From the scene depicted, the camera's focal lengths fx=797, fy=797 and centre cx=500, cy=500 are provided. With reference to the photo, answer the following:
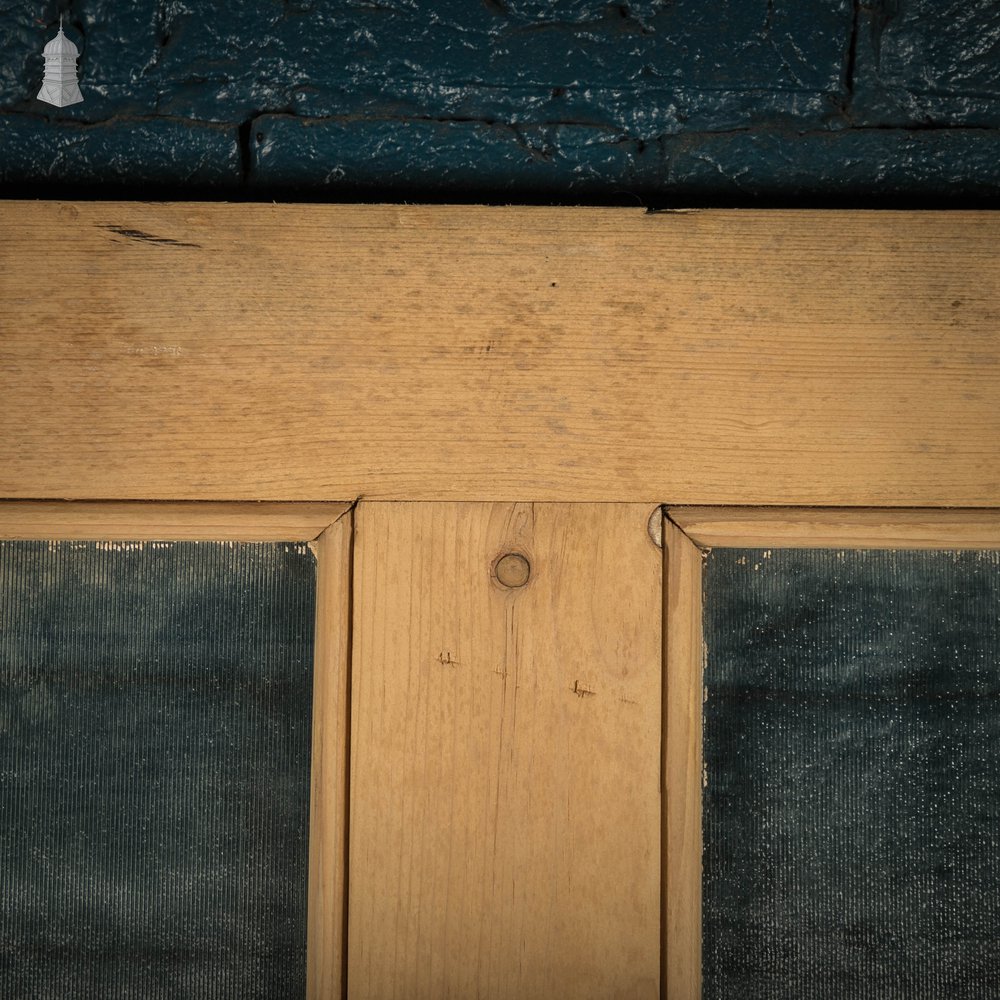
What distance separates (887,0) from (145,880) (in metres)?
0.98

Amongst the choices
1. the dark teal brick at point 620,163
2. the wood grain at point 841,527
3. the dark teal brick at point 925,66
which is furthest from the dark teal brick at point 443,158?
the wood grain at point 841,527

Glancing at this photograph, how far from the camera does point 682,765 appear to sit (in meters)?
0.68

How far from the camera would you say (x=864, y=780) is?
69 centimetres

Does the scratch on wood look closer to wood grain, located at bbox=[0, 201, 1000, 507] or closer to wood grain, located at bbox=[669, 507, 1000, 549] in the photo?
wood grain, located at bbox=[0, 201, 1000, 507]

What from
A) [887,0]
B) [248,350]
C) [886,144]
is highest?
[887,0]

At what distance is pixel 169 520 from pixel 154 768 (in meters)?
0.22

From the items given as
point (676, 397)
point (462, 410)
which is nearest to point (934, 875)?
point (676, 397)

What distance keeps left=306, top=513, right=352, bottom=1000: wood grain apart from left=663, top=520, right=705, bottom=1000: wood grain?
10.8 inches

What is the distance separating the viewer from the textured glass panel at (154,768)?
69cm

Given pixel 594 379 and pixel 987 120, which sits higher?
pixel 987 120

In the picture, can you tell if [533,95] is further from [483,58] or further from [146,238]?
[146,238]

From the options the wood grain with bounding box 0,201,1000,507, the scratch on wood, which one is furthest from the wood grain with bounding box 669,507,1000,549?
the scratch on wood

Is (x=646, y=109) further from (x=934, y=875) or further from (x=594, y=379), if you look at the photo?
(x=934, y=875)

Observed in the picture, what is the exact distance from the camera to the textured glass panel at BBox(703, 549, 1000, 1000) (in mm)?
686
